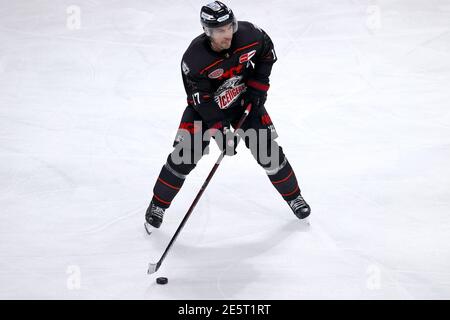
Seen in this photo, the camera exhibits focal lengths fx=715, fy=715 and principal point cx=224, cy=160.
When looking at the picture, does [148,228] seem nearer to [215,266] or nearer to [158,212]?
[158,212]

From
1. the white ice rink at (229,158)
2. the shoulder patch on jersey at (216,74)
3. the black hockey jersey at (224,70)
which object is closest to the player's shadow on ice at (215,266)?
the white ice rink at (229,158)

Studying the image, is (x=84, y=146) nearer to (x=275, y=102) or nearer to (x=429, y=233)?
(x=275, y=102)

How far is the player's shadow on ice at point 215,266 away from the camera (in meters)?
3.20

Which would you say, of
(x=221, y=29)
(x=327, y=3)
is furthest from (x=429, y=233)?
(x=327, y=3)

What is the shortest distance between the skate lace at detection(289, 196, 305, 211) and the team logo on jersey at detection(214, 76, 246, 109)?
0.61m

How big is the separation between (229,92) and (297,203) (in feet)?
2.27

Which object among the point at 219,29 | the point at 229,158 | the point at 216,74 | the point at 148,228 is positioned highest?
the point at 219,29

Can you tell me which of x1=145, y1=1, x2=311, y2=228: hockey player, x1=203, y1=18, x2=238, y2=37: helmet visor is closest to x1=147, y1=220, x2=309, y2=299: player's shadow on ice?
x1=145, y1=1, x2=311, y2=228: hockey player

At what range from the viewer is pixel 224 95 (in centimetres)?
350

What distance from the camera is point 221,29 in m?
3.20

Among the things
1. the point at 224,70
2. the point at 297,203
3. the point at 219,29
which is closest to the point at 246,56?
the point at 224,70

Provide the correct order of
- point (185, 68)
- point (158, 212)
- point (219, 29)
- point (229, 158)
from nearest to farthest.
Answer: point (219, 29), point (185, 68), point (158, 212), point (229, 158)

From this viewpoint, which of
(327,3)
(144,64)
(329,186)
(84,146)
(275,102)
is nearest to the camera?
(329,186)

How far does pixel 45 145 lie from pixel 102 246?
1204 millimetres
